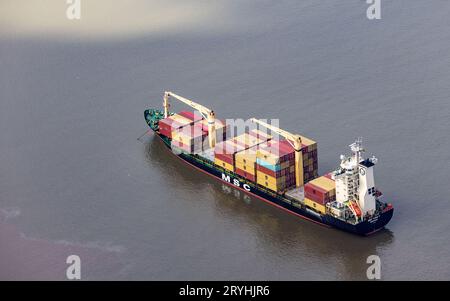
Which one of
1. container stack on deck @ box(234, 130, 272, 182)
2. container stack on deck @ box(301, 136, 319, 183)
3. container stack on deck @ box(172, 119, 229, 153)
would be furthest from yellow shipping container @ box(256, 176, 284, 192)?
container stack on deck @ box(172, 119, 229, 153)

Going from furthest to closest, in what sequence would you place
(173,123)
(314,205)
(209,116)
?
(173,123) < (209,116) < (314,205)

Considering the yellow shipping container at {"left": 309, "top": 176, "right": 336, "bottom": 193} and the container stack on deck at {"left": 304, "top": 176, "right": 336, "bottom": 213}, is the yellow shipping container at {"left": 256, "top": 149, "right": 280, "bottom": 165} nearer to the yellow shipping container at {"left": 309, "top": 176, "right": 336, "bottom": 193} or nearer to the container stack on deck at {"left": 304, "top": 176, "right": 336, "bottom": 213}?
the container stack on deck at {"left": 304, "top": 176, "right": 336, "bottom": 213}

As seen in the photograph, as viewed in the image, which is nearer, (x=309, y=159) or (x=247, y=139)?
(x=309, y=159)

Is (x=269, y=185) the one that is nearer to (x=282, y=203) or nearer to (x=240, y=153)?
(x=282, y=203)

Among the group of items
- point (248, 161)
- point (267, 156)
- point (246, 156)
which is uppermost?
point (246, 156)

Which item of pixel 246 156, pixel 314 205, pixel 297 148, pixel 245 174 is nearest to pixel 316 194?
pixel 314 205

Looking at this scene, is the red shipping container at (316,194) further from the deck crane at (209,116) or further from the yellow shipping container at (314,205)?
the deck crane at (209,116)

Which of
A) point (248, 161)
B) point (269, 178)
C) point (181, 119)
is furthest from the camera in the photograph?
point (181, 119)
